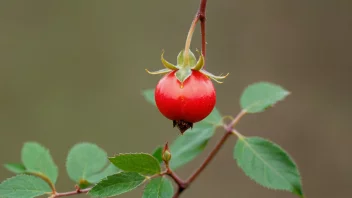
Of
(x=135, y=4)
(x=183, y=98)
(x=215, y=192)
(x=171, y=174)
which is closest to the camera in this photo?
(x=183, y=98)

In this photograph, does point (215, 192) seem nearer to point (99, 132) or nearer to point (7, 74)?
point (99, 132)

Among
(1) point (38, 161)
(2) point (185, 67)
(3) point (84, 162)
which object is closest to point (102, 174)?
(3) point (84, 162)

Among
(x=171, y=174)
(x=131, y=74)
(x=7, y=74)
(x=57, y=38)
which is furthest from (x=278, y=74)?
(x=171, y=174)

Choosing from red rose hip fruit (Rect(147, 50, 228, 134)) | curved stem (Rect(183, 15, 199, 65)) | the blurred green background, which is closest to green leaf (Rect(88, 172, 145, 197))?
red rose hip fruit (Rect(147, 50, 228, 134))

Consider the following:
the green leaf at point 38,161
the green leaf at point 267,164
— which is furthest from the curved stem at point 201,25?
the green leaf at point 38,161

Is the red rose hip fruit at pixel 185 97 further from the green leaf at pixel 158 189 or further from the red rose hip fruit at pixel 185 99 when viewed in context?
the green leaf at pixel 158 189

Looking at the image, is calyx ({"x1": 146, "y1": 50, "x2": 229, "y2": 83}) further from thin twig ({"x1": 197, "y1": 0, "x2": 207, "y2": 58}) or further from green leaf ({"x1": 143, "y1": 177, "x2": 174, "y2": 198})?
green leaf ({"x1": 143, "y1": 177, "x2": 174, "y2": 198})
